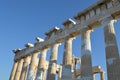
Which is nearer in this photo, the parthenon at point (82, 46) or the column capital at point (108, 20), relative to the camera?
the parthenon at point (82, 46)

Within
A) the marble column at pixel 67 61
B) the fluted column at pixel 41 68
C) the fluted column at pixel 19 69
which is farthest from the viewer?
the fluted column at pixel 19 69

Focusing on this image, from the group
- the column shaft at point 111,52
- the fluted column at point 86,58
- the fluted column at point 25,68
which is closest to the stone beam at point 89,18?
the fluted column at point 86,58

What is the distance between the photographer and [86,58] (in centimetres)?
1997

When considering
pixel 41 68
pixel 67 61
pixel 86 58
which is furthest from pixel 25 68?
pixel 86 58

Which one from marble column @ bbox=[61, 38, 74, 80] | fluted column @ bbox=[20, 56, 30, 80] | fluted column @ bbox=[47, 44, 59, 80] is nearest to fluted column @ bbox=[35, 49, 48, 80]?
fluted column @ bbox=[47, 44, 59, 80]

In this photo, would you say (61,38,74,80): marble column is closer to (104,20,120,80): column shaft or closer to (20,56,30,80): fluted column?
(104,20,120,80): column shaft

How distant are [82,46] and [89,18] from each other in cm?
387

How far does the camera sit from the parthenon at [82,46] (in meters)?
18.2

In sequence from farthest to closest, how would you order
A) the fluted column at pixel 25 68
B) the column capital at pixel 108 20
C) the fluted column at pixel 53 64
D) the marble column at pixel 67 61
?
the fluted column at pixel 25 68, the fluted column at pixel 53 64, the marble column at pixel 67 61, the column capital at pixel 108 20

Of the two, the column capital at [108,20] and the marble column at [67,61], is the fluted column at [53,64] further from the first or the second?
the column capital at [108,20]

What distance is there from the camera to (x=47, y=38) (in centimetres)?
2808

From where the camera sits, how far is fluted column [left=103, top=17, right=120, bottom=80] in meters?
16.3

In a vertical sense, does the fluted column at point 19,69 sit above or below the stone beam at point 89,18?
below

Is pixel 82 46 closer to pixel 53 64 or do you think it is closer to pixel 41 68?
pixel 53 64
